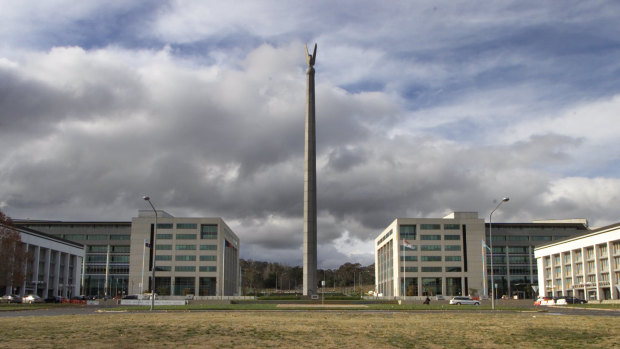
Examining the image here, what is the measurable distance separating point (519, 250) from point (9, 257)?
131 m

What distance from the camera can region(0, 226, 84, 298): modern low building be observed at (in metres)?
107

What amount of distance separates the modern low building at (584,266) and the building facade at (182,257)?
2994 inches

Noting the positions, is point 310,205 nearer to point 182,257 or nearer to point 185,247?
point 185,247

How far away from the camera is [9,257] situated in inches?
2980

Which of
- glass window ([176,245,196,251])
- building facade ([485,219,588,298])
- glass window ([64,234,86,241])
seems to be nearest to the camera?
glass window ([176,245,196,251])

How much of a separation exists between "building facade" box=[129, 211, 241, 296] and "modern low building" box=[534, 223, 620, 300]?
2994 inches

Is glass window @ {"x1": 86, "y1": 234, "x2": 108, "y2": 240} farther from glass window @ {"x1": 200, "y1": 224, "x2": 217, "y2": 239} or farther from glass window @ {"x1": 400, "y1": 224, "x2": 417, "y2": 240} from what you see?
glass window @ {"x1": 400, "y1": 224, "x2": 417, "y2": 240}

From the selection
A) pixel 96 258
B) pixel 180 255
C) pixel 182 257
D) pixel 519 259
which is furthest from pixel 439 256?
pixel 96 258

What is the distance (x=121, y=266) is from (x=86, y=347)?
147019mm

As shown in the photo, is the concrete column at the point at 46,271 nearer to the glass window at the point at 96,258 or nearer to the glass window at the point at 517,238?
the glass window at the point at 96,258

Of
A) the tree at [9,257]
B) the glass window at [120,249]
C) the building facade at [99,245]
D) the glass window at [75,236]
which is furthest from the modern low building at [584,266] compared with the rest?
the glass window at [75,236]

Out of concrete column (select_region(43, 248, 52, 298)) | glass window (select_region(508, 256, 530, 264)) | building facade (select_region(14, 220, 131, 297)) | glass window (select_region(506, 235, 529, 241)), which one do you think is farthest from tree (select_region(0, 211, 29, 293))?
glass window (select_region(506, 235, 529, 241))

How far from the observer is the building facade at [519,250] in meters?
153

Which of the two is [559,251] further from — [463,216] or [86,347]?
[86,347]
